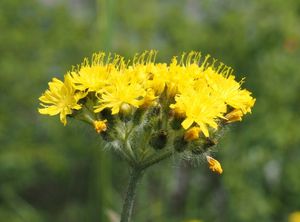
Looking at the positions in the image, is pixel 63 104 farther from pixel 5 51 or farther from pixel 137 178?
pixel 5 51

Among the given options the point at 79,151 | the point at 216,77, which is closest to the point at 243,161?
the point at 79,151

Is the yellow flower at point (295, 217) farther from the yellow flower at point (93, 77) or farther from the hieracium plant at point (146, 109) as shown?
the yellow flower at point (93, 77)

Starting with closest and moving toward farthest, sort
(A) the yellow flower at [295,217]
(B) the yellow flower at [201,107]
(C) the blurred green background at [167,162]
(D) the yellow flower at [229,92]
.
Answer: (B) the yellow flower at [201,107]
(D) the yellow flower at [229,92]
(A) the yellow flower at [295,217]
(C) the blurred green background at [167,162]

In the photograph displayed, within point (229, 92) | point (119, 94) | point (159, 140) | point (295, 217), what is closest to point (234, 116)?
point (229, 92)

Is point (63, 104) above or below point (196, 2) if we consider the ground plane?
below

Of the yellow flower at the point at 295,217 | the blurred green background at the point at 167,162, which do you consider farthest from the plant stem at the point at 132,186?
the yellow flower at the point at 295,217

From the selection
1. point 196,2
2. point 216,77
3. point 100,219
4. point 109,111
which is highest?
point 196,2

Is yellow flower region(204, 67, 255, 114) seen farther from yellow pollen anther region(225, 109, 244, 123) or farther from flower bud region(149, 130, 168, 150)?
flower bud region(149, 130, 168, 150)

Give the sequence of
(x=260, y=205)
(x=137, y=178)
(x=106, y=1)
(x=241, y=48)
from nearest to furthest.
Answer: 1. (x=137, y=178)
2. (x=106, y=1)
3. (x=260, y=205)
4. (x=241, y=48)

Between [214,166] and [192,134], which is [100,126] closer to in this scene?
[192,134]
